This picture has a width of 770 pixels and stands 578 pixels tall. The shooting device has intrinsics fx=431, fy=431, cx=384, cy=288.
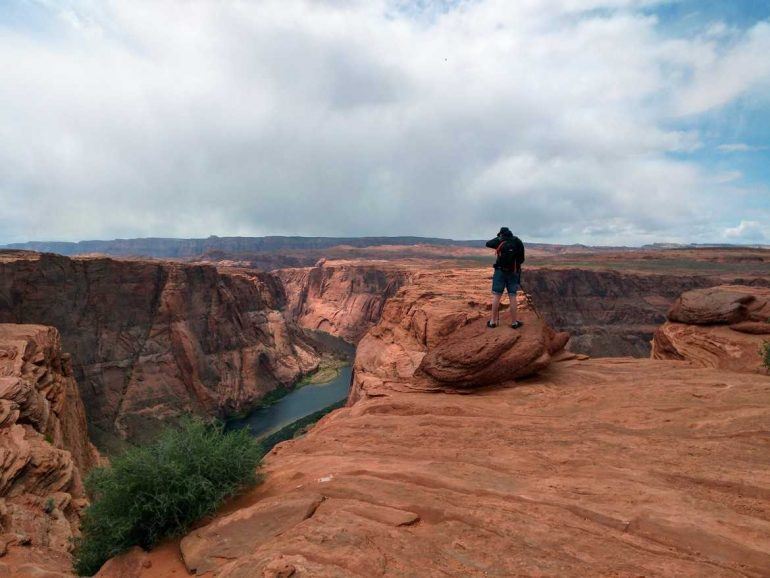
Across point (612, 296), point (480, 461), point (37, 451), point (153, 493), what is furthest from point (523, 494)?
point (612, 296)

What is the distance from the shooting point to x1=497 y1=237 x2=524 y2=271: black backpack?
11.1 meters

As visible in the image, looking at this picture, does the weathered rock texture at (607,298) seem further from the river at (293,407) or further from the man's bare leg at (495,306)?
the man's bare leg at (495,306)

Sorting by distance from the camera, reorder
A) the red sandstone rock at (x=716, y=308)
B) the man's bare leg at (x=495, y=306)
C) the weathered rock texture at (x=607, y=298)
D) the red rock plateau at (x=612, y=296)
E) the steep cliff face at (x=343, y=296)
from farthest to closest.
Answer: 1. the steep cliff face at (x=343, y=296)
2. the weathered rock texture at (x=607, y=298)
3. the red rock plateau at (x=612, y=296)
4. the red sandstone rock at (x=716, y=308)
5. the man's bare leg at (x=495, y=306)

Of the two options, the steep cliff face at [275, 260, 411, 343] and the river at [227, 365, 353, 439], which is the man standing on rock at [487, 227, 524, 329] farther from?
the steep cliff face at [275, 260, 411, 343]

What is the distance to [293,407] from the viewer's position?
4697 cm

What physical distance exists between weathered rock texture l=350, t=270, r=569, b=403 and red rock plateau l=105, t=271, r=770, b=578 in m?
0.08

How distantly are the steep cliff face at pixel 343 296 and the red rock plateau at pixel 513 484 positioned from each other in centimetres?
6541

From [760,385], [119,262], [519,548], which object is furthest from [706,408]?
[119,262]

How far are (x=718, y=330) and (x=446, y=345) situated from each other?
10.2 meters

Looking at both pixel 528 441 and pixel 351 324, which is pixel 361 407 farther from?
pixel 351 324

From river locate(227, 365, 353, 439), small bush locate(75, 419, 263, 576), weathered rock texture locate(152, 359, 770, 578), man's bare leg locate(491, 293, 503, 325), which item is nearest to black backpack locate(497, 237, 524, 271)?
man's bare leg locate(491, 293, 503, 325)

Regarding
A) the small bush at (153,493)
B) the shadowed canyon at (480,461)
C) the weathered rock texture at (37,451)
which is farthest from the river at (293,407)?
the small bush at (153,493)

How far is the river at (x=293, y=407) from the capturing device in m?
41.9

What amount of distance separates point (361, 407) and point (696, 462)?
6523 millimetres
